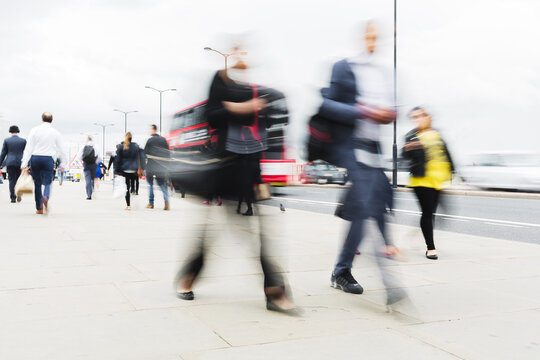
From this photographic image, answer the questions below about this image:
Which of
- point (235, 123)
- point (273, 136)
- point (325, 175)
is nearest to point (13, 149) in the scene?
point (235, 123)

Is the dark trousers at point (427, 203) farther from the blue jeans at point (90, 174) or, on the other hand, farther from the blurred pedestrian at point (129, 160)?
the blue jeans at point (90, 174)

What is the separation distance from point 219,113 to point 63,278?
1.93m

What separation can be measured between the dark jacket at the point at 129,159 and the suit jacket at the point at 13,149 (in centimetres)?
209

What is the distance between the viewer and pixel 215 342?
288 centimetres

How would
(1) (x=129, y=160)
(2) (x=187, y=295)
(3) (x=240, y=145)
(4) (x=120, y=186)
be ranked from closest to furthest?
(3) (x=240, y=145) → (2) (x=187, y=295) → (1) (x=129, y=160) → (4) (x=120, y=186)

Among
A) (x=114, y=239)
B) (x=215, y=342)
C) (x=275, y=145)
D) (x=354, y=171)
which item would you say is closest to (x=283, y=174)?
(x=275, y=145)

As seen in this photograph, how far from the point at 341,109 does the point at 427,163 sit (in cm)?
266

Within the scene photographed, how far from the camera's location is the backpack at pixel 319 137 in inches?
148

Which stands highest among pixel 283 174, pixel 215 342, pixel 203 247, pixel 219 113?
pixel 219 113

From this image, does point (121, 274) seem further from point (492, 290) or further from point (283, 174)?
point (492, 290)

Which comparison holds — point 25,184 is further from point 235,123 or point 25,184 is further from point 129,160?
point 235,123

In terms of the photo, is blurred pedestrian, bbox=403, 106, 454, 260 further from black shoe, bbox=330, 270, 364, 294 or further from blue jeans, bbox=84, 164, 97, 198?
blue jeans, bbox=84, 164, 97, 198

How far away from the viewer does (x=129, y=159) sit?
12.4 m

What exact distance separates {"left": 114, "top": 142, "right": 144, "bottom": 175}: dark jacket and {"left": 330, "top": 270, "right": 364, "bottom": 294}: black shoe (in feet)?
28.7
